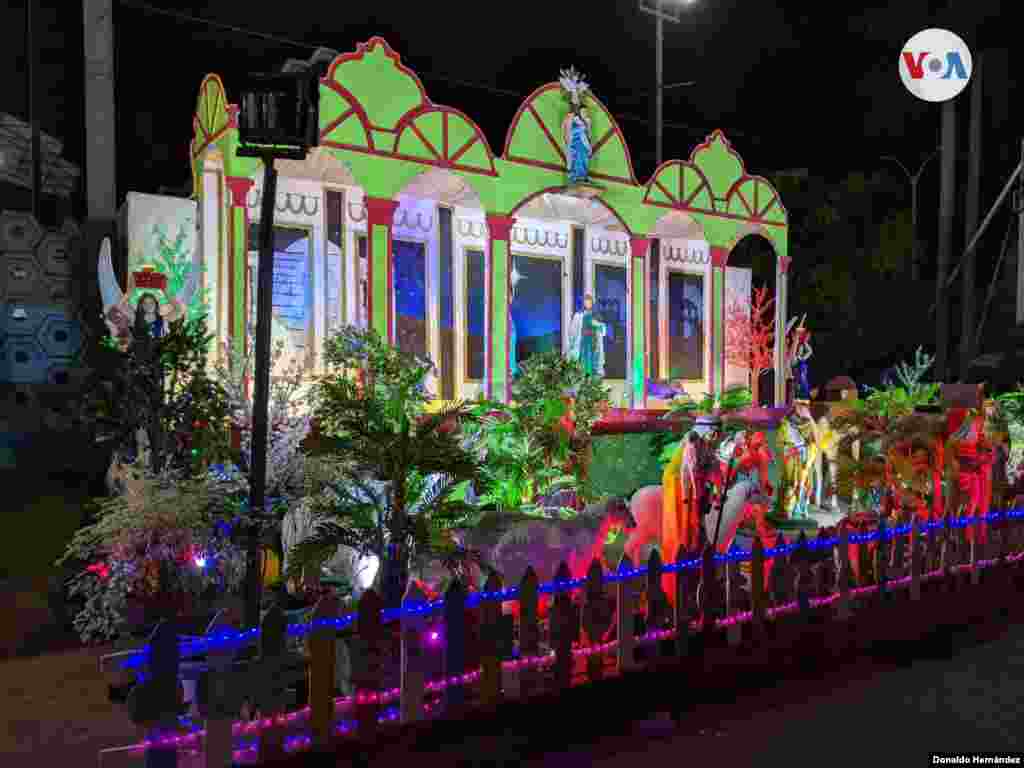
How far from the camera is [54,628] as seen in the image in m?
6.22

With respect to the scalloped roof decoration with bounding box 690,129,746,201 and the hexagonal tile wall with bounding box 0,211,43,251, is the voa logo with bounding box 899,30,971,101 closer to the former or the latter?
the scalloped roof decoration with bounding box 690,129,746,201

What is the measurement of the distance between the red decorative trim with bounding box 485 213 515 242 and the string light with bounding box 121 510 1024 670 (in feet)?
22.9

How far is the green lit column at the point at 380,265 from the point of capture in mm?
9961

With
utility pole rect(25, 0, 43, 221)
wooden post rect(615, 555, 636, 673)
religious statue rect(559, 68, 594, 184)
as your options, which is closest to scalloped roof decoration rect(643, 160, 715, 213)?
religious statue rect(559, 68, 594, 184)

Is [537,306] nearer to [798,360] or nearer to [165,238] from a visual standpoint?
[798,360]

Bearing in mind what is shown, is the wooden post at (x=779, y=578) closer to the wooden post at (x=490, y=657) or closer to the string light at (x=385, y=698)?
the string light at (x=385, y=698)

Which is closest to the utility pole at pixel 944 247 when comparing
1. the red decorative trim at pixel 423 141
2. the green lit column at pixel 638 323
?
the green lit column at pixel 638 323

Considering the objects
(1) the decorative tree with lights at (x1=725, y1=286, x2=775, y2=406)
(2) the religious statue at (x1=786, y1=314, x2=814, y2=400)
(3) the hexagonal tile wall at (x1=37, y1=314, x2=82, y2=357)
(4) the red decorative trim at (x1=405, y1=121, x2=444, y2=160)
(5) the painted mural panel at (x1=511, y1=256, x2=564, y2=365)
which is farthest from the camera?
(1) the decorative tree with lights at (x1=725, y1=286, x2=775, y2=406)

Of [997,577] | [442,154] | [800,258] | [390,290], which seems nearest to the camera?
[997,577]

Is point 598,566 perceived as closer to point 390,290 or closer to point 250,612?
point 250,612

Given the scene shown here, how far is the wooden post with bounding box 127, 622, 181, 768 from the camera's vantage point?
3.30m

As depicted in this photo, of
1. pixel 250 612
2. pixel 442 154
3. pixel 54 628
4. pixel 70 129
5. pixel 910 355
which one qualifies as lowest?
pixel 54 628

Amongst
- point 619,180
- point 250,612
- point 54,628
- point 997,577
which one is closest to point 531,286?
point 619,180

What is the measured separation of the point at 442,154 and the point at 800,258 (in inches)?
681
